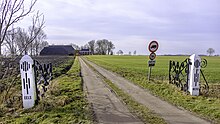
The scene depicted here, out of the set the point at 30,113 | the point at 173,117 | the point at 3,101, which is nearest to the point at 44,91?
the point at 3,101

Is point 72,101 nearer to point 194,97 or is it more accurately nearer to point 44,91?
point 44,91

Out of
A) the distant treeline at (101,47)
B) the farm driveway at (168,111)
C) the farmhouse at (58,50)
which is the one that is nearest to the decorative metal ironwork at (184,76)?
the farm driveway at (168,111)

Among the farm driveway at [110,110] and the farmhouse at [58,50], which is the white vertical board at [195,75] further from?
the farmhouse at [58,50]

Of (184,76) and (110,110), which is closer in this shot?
(110,110)

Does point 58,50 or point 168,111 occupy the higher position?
point 58,50

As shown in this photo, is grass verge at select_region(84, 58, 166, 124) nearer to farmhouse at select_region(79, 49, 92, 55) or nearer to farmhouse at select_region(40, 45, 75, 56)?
farmhouse at select_region(40, 45, 75, 56)

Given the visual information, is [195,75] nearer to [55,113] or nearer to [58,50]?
[55,113]

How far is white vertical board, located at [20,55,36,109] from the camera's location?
8.52 m

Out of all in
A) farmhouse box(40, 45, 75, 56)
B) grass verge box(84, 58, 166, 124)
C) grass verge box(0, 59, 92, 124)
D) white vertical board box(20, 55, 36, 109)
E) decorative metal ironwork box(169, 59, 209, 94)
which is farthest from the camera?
farmhouse box(40, 45, 75, 56)

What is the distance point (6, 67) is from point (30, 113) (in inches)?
66.7

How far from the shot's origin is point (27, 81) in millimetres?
8656

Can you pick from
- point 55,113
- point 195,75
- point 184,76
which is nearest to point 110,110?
point 55,113

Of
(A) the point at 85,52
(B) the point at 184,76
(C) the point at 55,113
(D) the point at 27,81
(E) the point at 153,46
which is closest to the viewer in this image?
(C) the point at 55,113

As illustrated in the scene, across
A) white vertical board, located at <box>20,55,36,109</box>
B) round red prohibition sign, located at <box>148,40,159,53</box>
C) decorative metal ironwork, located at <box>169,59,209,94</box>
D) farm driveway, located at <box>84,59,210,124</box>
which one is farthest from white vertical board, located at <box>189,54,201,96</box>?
white vertical board, located at <box>20,55,36,109</box>
